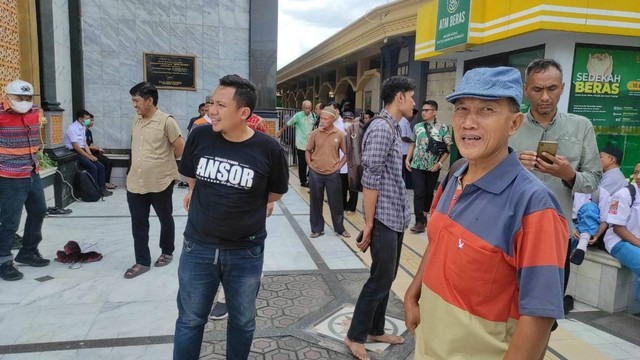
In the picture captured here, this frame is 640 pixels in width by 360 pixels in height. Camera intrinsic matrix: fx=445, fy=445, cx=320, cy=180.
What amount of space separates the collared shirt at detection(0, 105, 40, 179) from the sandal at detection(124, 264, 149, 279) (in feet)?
4.58

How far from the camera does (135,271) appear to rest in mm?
4453

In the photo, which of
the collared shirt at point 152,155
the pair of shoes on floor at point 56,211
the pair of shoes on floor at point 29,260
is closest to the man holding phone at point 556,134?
the collared shirt at point 152,155

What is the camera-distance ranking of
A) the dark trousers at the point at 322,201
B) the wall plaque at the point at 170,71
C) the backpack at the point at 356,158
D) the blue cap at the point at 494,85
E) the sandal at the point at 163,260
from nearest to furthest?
the blue cap at the point at 494,85, the backpack at the point at 356,158, the sandal at the point at 163,260, the dark trousers at the point at 322,201, the wall plaque at the point at 170,71

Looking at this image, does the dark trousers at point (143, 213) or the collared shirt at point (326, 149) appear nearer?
the dark trousers at point (143, 213)

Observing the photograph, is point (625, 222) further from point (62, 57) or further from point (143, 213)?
point (62, 57)

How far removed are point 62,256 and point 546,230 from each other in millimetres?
Answer: 4887

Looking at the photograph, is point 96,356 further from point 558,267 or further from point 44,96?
point 44,96

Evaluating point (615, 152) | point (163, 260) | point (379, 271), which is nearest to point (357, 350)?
point (379, 271)

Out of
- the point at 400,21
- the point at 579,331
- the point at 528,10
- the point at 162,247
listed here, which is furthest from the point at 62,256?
the point at 400,21

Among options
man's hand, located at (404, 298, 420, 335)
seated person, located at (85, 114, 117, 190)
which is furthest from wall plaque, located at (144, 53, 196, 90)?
man's hand, located at (404, 298, 420, 335)

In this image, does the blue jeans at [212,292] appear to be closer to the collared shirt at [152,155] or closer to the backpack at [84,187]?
the collared shirt at [152,155]

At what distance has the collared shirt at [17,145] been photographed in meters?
4.32

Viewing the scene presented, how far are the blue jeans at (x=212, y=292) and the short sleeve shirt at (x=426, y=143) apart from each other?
4.23m

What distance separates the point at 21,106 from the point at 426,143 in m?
4.91
